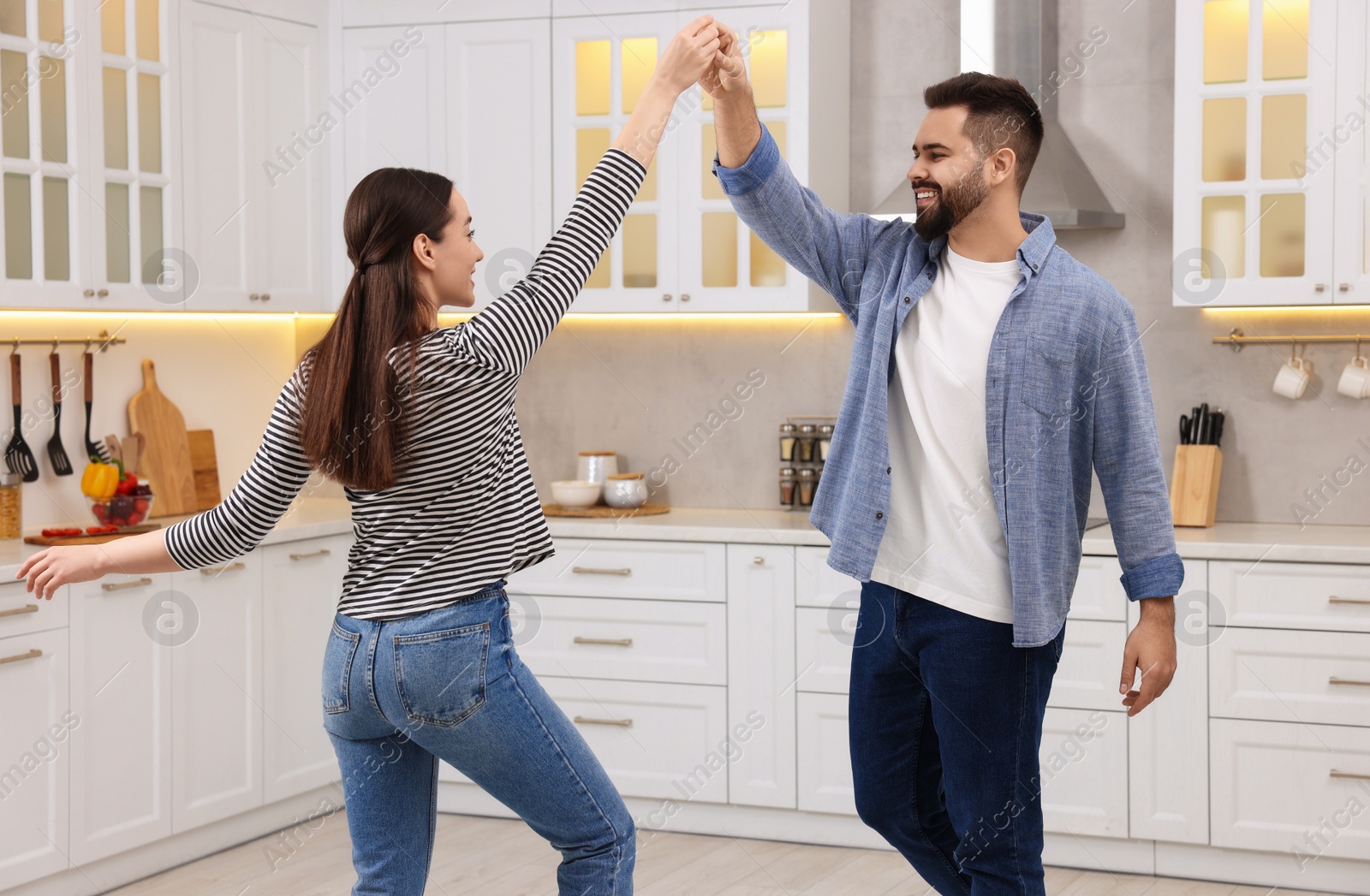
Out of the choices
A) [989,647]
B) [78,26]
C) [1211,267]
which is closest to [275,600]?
[78,26]

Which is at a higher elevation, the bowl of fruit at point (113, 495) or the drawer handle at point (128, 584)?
the bowl of fruit at point (113, 495)

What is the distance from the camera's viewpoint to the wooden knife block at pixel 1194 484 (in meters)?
3.62

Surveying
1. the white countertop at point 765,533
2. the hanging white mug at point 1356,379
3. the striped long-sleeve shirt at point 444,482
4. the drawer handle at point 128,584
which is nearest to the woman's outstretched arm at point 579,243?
the striped long-sleeve shirt at point 444,482

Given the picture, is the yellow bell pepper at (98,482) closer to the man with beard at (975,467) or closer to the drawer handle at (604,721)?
the drawer handle at (604,721)

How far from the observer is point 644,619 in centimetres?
374

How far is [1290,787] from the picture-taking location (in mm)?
3254

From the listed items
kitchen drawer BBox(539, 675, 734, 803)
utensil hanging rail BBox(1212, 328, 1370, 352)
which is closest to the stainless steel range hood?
utensil hanging rail BBox(1212, 328, 1370, 352)

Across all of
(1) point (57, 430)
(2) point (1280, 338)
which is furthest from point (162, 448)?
(2) point (1280, 338)

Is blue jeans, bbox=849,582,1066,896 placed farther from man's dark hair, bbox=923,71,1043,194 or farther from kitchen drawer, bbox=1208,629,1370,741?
kitchen drawer, bbox=1208,629,1370,741

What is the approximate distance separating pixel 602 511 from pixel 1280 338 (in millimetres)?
1939

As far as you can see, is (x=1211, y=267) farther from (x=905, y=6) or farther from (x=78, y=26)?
(x=78, y=26)

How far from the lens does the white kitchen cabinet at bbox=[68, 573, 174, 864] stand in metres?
3.16

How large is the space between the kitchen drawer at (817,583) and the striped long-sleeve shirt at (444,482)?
1925 mm

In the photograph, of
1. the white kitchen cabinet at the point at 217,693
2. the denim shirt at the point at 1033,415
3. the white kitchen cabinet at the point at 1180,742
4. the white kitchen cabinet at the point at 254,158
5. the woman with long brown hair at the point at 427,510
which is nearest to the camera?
the woman with long brown hair at the point at 427,510
